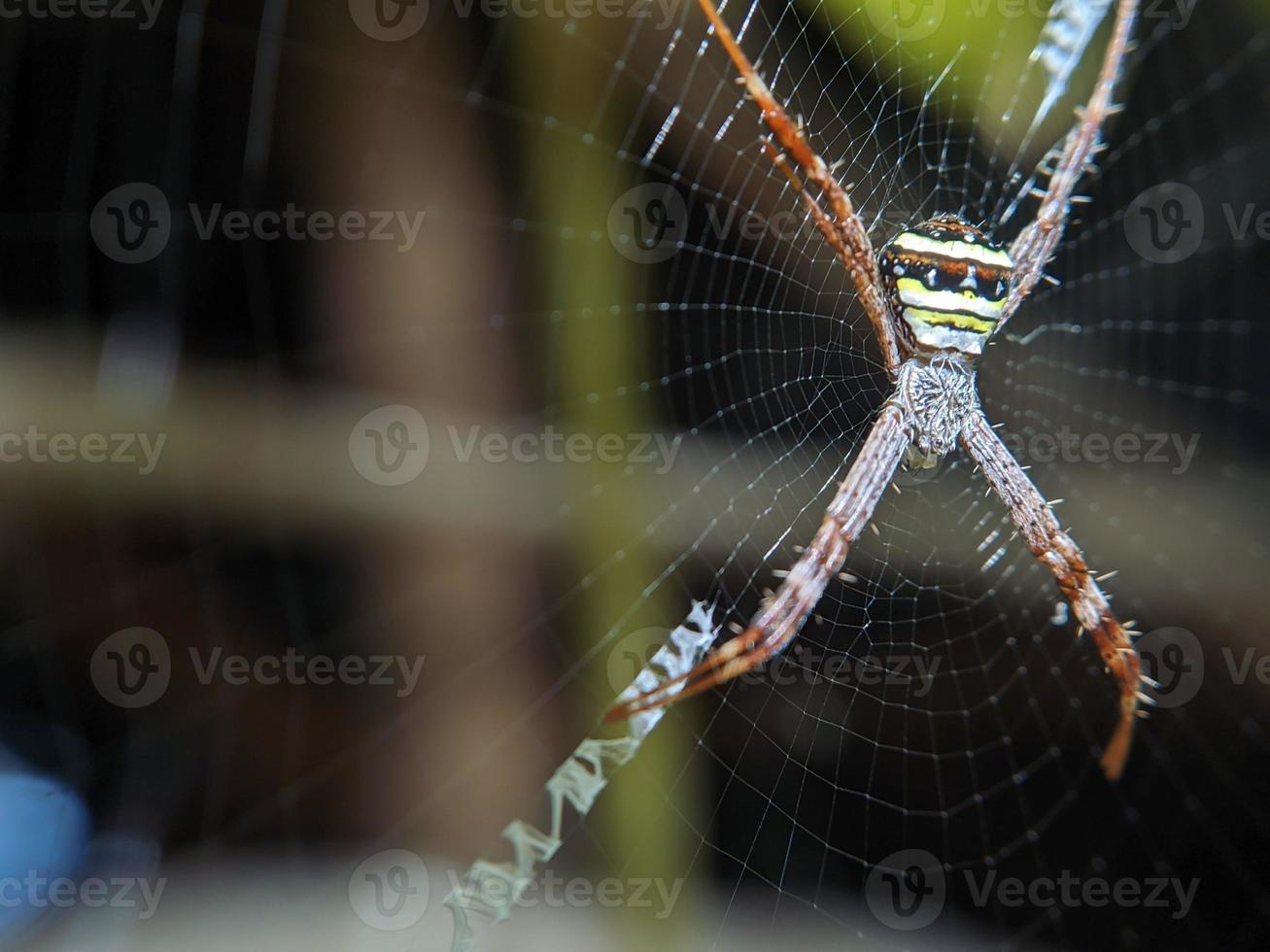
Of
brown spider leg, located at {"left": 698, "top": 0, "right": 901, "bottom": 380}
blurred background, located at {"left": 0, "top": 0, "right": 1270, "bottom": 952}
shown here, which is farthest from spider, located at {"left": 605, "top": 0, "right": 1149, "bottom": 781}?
blurred background, located at {"left": 0, "top": 0, "right": 1270, "bottom": 952}

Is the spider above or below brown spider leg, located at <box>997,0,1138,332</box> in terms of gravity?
below

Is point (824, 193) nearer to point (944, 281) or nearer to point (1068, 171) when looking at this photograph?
point (944, 281)

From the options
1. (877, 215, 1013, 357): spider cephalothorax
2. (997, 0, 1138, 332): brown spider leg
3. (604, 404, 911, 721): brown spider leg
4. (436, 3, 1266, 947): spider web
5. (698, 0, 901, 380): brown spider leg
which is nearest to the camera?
(698, 0, 901, 380): brown spider leg

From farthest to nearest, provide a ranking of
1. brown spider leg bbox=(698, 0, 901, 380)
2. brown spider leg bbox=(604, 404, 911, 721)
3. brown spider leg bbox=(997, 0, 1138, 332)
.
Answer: brown spider leg bbox=(997, 0, 1138, 332)
brown spider leg bbox=(604, 404, 911, 721)
brown spider leg bbox=(698, 0, 901, 380)

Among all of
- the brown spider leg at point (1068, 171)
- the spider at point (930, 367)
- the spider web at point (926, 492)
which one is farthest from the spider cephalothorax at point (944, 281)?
the spider web at point (926, 492)

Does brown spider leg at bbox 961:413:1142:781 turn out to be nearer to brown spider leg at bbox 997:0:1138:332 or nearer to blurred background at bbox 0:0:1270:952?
blurred background at bbox 0:0:1270:952

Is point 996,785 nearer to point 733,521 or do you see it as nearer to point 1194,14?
point 733,521

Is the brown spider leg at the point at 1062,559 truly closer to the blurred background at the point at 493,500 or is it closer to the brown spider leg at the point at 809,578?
the blurred background at the point at 493,500
